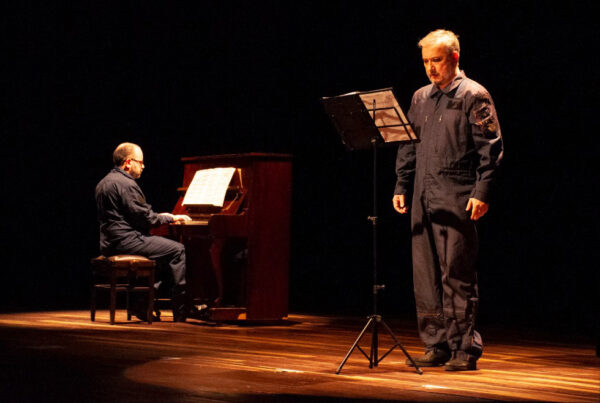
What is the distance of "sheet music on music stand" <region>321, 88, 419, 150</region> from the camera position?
413 cm

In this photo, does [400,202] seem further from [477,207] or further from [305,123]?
[305,123]

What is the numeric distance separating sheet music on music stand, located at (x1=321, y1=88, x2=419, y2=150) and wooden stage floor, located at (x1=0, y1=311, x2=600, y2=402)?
1004 mm

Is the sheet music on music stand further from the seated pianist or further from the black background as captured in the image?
the black background

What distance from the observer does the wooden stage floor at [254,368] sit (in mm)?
3564

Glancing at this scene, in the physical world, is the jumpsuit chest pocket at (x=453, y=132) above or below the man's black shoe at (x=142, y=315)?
above

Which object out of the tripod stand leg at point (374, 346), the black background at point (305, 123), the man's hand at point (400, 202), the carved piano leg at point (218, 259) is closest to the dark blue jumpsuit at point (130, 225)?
the carved piano leg at point (218, 259)

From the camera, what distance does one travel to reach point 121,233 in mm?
6719

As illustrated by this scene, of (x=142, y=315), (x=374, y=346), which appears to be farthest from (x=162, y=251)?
(x=374, y=346)

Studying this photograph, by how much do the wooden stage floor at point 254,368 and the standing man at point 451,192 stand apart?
0.21 metres

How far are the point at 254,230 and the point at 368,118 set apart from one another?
261 centimetres

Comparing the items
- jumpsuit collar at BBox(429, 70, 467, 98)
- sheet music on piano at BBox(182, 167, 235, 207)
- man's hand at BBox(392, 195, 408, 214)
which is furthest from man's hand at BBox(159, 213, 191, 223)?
jumpsuit collar at BBox(429, 70, 467, 98)

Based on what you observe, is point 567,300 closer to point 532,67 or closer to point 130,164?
point 532,67

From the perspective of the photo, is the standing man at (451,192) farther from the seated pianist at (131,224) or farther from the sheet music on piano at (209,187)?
the seated pianist at (131,224)

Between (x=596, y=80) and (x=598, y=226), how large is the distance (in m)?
1.09
